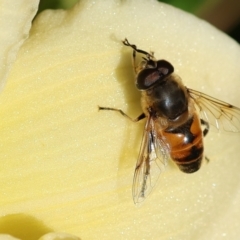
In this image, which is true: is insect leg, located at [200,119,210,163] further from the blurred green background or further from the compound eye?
the blurred green background

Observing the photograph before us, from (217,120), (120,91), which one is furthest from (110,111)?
(217,120)

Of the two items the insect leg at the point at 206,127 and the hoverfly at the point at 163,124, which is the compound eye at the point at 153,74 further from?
the insect leg at the point at 206,127

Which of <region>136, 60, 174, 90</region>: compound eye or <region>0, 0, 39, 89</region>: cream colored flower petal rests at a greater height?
<region>0, 0, 39, 89</region>: cream colored flower petal

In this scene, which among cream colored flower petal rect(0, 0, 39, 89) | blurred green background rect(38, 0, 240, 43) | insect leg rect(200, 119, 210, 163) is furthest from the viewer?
blurred green background rect(38, 0, 240, 43)

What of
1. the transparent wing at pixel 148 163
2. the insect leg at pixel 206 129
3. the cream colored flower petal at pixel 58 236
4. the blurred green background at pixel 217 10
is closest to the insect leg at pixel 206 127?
the insect leg at pixel 206 129

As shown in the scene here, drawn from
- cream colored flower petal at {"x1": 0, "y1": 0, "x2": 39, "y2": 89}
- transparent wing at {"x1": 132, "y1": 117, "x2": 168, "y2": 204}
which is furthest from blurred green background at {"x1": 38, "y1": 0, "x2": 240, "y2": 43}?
cream colored flower petal at {"x1": 0, "y1": 0, "x2": 39, "y2": 89}

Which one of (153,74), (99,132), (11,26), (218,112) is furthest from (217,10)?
(11,26)
